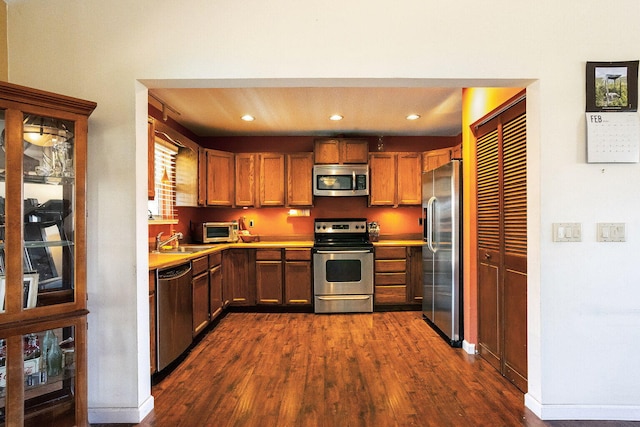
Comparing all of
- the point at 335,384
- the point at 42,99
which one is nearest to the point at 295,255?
the point at 335,384

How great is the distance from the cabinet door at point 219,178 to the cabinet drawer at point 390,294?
2288mm

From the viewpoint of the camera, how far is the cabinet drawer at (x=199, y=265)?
10.2ft

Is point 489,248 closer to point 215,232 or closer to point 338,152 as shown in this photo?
point 338,152

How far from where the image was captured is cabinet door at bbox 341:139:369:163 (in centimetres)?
454

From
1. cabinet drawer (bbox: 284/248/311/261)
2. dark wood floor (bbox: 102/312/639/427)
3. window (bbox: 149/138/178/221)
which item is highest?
window (bbox: 149/138/178/221)

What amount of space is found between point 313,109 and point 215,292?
7.47 feet

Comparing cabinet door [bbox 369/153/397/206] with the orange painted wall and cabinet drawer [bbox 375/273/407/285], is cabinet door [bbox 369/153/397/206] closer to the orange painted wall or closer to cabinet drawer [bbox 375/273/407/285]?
cabinet drawer [bbox 375/273/407/285]

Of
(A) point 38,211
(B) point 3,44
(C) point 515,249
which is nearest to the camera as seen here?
(A) point 38,211

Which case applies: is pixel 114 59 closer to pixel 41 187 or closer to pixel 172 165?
pixel 41 187

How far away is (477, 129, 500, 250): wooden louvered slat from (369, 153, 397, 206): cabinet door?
1840 millimetres

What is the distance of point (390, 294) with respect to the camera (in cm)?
434

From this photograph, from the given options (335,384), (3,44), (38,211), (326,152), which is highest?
(3,44)

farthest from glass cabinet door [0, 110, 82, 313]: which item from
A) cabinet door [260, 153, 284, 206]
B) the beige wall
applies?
cabinet door [260, 153, 284, 206]

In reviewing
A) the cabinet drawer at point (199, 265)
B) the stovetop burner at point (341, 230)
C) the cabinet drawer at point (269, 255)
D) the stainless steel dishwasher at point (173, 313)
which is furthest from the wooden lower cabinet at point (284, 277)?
the stainless steel dishwasher at point (173, 313)
